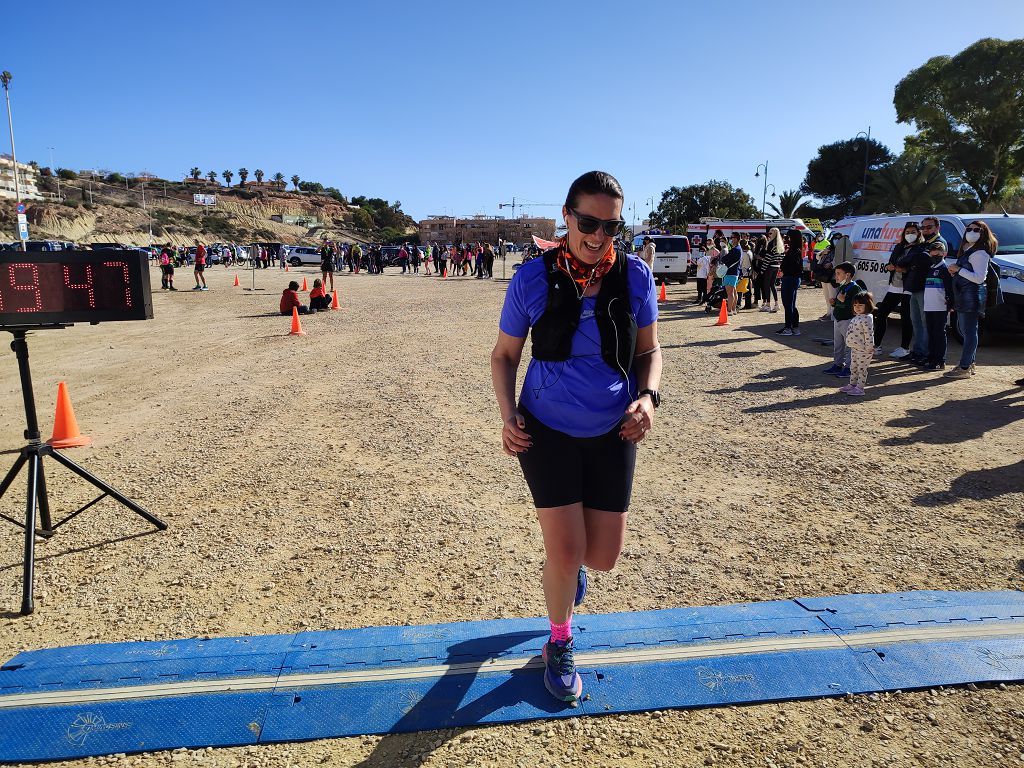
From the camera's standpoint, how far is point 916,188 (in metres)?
48.6

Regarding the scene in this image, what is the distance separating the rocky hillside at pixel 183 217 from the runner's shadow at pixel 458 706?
9856 cm

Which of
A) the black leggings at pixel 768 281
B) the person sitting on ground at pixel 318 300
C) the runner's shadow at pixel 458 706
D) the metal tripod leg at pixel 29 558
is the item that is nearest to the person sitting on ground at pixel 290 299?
the person sitting on ground at pixel 318 300

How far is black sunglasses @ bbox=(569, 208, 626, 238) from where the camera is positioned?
2398 mm

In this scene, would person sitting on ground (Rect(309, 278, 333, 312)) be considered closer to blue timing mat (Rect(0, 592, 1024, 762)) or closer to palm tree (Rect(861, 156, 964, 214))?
blue timing mat (Rect(0, 592, 1024, 762))

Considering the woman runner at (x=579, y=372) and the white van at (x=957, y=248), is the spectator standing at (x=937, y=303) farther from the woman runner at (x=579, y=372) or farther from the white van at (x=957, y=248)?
the woman runner at (x=579, y=372)

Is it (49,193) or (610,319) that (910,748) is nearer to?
(610,319)

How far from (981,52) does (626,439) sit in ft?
188

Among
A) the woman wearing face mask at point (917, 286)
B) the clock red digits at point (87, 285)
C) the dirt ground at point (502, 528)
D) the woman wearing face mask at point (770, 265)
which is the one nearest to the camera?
the dirt ground at point (502, 528)

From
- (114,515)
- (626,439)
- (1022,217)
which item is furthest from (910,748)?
(1022,217)

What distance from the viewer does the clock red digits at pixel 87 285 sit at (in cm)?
387

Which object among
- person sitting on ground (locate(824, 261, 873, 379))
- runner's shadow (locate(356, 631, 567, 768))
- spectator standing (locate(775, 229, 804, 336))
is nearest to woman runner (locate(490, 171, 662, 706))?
runner's shadow (locate(356, 631, 567, 768))

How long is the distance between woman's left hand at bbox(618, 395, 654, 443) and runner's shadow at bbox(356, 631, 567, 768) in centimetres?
119

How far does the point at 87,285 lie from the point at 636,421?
351 cm

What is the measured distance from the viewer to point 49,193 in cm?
12381
